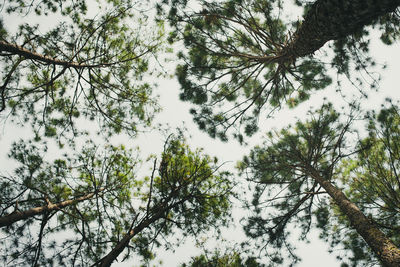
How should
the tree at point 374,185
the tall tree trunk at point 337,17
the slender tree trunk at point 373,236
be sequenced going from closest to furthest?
the tall tree trunk at point 337,17
the slender tree trunk at point 373,236
the tree at point 374,185

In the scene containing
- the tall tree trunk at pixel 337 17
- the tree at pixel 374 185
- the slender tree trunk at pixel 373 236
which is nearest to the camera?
the tall tree trunk at pixel 337 17

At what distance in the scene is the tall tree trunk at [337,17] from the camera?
224 centimetres

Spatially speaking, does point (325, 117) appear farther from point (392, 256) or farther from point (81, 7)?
point (81, 7)

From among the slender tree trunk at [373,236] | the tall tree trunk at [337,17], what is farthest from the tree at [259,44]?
the slender tree trunk at [373,236]

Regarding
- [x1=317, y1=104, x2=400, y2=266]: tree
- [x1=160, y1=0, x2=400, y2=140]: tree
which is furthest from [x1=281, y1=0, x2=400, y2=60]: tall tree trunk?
[x1=317, y1=104, x2=400, y2=266]: tree

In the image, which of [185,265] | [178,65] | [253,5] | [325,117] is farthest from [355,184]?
[178,65]

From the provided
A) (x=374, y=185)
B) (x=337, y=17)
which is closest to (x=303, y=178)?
(x=374, y=185)

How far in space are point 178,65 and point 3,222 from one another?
450 centimetres

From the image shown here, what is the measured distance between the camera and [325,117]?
590 cm

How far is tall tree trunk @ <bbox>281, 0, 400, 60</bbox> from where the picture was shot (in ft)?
7.34

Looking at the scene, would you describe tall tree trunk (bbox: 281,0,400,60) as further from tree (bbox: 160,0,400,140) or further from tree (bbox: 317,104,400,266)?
tree (bbox: 317,104,400,266)

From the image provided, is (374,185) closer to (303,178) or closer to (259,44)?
(303,178)

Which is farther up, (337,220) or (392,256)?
(337,220)

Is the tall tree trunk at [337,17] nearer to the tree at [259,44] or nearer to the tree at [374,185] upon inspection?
the tree at [259,44]
